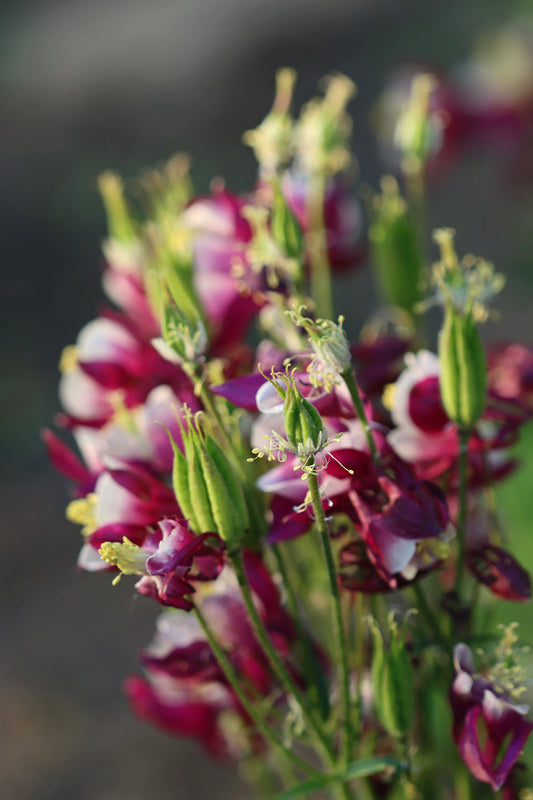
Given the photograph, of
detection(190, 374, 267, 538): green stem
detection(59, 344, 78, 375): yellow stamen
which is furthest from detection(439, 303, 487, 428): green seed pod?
detection(59, 344, 78, 375): yellow stamen

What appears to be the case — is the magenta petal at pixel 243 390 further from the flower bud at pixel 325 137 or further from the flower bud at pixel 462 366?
the flower bud at pixel 325 137

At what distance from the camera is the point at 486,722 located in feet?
1.38

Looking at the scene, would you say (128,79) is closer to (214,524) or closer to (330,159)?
(330,159)

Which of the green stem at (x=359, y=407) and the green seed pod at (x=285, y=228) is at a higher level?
the green seed pod at (x=285, y=228)

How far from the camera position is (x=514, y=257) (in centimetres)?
261

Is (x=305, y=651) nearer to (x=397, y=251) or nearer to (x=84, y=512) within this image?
(x=84, y=512)

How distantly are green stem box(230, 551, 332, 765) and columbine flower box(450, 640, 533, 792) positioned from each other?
7 centimetres

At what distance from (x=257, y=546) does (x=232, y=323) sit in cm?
16

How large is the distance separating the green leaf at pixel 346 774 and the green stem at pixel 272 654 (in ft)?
0.04

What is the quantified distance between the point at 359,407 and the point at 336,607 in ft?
0.31

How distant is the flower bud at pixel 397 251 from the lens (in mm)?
566

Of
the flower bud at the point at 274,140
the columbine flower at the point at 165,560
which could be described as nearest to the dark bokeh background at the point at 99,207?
the columbine flower at the point at 165,560

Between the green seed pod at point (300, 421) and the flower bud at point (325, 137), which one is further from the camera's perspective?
the flower bud at point (325, 137)

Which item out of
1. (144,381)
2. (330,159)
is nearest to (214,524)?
(144,381)
